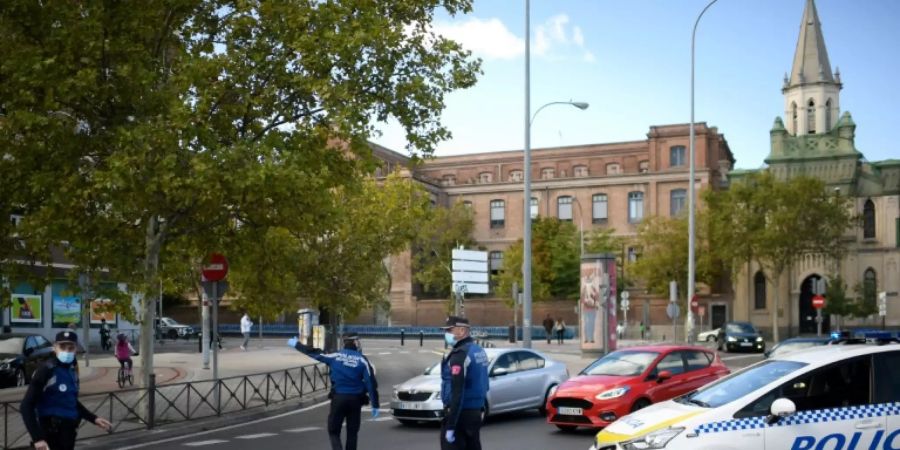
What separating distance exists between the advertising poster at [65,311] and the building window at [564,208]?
50849 millimetres

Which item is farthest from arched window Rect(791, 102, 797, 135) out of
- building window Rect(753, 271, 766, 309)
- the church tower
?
building window Rect(753, 271, 766, 309)

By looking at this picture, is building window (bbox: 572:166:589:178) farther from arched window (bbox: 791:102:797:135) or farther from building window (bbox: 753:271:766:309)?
building window (bbox: 753:271:766:309)

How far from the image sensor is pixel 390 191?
47188 mm

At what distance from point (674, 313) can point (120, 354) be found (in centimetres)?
2101

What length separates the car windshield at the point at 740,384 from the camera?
9.78m

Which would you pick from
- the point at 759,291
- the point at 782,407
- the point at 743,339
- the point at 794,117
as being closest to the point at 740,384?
the point at 782,407

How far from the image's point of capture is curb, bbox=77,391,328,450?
16.2 meters

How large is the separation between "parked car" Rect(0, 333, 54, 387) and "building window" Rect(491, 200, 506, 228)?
65.1m

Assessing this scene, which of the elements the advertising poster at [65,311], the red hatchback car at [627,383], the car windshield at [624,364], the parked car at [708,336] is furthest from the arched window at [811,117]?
the car windshield at [624,364]

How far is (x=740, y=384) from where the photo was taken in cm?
1018

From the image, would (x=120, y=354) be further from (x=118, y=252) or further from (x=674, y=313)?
(x=674, y=313)

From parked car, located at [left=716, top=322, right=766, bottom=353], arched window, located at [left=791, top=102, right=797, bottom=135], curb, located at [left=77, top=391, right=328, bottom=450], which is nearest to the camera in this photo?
curb, located at [left=77, top=391, right=328, bottom=450]

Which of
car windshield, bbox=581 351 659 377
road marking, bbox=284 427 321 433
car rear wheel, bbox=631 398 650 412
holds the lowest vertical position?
road marking, bbox=284 427 321 433

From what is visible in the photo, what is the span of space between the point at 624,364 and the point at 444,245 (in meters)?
68.6
